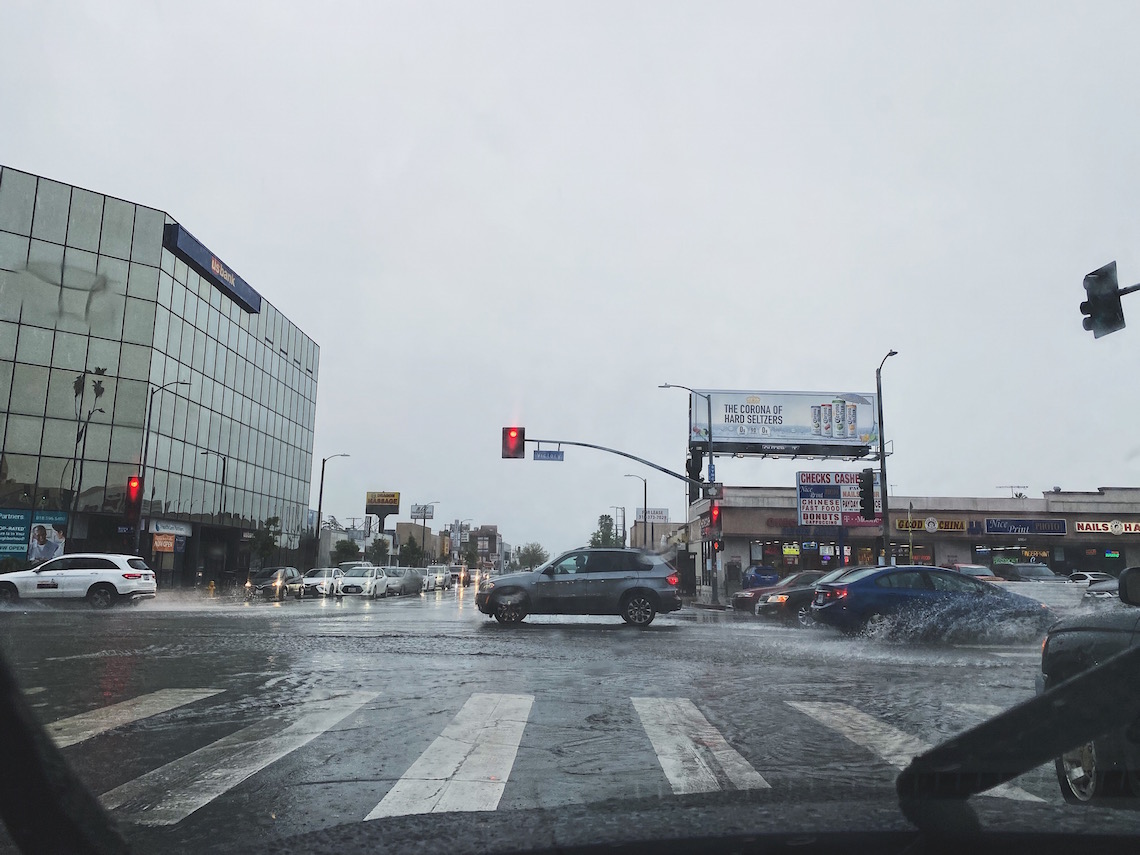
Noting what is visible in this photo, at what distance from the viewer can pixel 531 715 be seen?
7.27 metres

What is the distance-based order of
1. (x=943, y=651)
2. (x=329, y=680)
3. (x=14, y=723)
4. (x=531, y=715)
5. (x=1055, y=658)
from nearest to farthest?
(x=14, y=723), (x=1055, y=658), (x=531, y=715), (x=329, y=680), (x=943, y=651)

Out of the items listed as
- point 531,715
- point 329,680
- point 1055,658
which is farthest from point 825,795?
point 329,680

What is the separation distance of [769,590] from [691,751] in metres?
17.9

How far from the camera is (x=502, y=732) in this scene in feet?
21.3

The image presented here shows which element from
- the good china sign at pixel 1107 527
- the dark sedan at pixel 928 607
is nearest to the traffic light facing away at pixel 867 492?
the dark sedan at pixel 928 607

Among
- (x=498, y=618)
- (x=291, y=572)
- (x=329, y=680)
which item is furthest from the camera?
(x=291, y=572)

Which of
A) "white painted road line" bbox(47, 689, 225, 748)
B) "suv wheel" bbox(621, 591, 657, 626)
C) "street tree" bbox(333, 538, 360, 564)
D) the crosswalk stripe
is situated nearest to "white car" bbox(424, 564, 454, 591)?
"street tree" bbox(333, 538, 360, 564)

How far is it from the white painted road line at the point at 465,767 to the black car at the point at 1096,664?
2886mm

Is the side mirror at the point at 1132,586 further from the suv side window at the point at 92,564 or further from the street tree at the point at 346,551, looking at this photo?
the street tree at the point at 346,551

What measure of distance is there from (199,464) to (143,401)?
704cm

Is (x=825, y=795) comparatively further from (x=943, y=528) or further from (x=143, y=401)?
(x=943, y=528)

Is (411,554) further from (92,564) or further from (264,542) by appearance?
(92,564)

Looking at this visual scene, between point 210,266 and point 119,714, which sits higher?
point 210,266

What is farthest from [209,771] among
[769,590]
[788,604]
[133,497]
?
[133,497]
